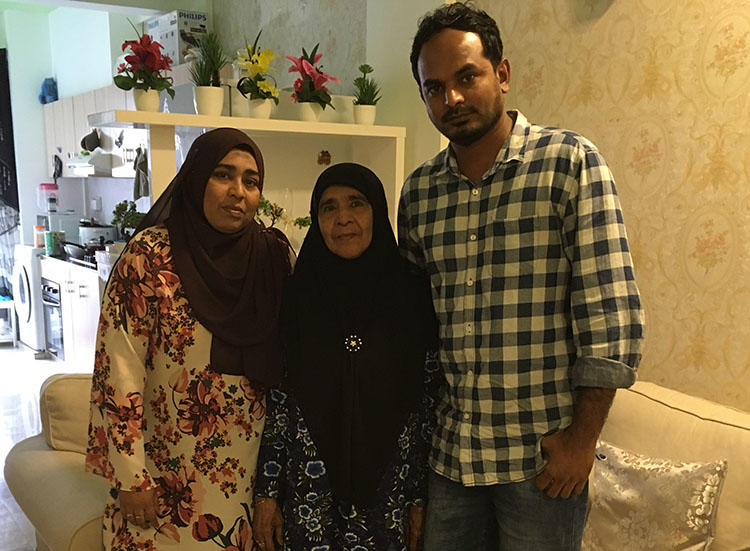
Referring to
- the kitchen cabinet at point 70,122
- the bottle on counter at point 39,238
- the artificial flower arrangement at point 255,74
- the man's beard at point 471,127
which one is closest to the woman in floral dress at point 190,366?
the man's beard at point 471,127

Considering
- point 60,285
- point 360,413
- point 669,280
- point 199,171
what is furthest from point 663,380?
point 60,285

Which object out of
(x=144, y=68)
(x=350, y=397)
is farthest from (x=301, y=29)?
(x=350, y=397)

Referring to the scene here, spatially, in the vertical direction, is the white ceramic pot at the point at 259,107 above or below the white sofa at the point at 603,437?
above

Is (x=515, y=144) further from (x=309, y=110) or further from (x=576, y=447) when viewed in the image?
(x=309, y=110)

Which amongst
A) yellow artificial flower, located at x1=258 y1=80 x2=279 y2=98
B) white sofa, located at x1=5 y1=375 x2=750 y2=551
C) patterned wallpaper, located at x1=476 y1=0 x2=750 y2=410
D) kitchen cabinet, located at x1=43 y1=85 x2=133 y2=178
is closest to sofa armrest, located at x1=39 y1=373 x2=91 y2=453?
white sofa, located at x1=5 y1=375 x2=750 y2=551

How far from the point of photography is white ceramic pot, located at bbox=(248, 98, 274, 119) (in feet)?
7.85

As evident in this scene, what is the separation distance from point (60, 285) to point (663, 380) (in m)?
4.47

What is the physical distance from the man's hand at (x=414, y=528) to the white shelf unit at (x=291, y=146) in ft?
4.52

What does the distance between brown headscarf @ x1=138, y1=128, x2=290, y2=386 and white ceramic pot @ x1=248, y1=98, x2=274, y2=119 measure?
36.9 inches

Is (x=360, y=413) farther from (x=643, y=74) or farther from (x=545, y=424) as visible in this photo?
(x=643, y=74)

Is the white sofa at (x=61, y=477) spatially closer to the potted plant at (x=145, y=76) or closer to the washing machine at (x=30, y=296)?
the potted plant at (x=145, y=76)

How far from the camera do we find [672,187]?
6.21ft

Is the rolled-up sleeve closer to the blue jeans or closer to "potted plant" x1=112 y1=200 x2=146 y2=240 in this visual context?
the blue jeans

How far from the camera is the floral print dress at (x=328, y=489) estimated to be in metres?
1.39
